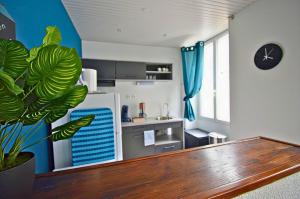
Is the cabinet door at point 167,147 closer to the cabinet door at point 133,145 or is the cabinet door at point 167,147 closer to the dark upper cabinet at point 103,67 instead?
the cabinet door at point 133,145

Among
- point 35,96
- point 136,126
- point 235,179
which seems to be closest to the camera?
point 35,96

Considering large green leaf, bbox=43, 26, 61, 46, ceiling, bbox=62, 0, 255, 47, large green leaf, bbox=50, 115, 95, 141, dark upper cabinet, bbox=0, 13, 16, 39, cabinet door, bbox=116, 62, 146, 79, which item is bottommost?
large green leaf, bbox=50, 115, 95, 141

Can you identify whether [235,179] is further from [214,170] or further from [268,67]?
[268,67]

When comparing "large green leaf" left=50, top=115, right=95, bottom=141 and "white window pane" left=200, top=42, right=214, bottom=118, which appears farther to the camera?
"white window pane" left=200, top=42, right=214, bottom=118

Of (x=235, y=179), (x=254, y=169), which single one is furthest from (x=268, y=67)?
(x=235, y=179)

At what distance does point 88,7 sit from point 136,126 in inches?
79.3

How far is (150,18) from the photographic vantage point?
2338mm

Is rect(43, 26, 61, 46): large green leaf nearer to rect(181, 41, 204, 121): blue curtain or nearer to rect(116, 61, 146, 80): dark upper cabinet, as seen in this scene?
rect(116, 61, 146, 80): dark upper cabinet

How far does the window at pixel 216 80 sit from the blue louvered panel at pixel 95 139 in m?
2.39

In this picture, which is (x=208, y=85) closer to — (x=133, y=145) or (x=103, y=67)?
(x=133, y=145)

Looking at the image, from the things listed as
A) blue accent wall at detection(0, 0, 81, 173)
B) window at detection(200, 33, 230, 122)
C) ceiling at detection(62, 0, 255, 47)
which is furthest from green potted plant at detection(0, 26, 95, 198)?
window at detection(200, 33, 230, 122)

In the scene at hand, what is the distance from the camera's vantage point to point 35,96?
376mm

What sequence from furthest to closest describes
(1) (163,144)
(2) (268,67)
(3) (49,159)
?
(1) (163,144), (2) (268,67), (3) (49,159)

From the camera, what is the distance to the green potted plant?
305mm
